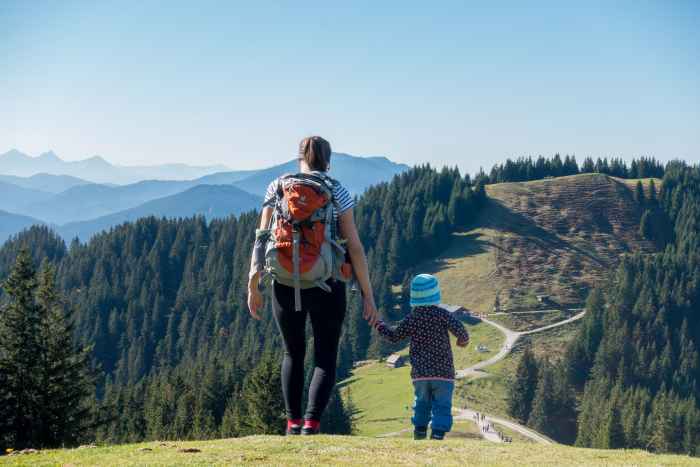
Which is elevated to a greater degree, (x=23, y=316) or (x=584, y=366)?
(x=23, y=316)

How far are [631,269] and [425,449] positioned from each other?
14096 cm

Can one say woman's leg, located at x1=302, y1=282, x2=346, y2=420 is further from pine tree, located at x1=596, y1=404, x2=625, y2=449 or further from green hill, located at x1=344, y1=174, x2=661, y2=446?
pine tree, located at x1=596, y1=404, x2=625, y2=449

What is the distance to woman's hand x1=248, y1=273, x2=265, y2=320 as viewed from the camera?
8180 millimetres

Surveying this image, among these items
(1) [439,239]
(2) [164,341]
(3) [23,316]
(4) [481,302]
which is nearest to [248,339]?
(2) [164,341]

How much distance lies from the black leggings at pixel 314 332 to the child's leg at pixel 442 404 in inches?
92.0

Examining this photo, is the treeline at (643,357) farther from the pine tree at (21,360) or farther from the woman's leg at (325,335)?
the woman's leg at (325,335)

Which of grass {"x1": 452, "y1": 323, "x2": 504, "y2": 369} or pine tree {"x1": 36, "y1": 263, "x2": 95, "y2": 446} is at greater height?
pine tree {"x1": 36, "y1": 263, "x2": 95, "y2": 446}

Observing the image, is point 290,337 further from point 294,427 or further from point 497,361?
point 497,361

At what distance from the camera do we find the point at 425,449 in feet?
29.2

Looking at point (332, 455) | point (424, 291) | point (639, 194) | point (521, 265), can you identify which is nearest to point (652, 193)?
point (639, 194)

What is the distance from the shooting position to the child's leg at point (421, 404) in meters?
10.2

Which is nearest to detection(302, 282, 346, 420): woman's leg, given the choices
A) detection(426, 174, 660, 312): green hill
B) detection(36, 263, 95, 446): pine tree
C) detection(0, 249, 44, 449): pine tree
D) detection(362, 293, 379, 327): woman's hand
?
detection(362, 293, 379, 327): woman's hand

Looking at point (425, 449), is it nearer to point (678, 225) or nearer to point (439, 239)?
point (439, 239)

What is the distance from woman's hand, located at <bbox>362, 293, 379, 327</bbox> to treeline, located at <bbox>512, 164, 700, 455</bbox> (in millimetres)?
73010
